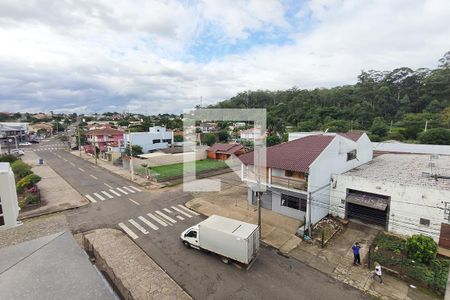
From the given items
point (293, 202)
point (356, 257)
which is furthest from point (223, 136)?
point (356, 257)

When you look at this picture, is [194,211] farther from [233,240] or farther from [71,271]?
[71,271]

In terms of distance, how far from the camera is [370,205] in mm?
15727

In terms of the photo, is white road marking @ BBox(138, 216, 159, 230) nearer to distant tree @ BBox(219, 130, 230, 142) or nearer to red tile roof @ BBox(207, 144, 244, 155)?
red tile roof @ BBox(207, 144, 244, 155)

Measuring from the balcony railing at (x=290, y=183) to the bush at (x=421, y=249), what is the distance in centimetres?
641

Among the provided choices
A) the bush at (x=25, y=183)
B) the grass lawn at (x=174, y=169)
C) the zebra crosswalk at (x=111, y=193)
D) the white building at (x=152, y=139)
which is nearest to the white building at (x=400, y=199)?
the grass lawn at (x=174, y=169)

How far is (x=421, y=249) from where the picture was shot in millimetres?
12289

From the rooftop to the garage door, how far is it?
1.40 metres

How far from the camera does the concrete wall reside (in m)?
13.9

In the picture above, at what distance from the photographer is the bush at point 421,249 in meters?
12.2

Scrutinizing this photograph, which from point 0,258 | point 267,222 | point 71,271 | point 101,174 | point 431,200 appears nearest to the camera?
point 71,271

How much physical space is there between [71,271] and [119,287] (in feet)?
16.7

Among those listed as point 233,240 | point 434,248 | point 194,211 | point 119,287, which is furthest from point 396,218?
point 119,287

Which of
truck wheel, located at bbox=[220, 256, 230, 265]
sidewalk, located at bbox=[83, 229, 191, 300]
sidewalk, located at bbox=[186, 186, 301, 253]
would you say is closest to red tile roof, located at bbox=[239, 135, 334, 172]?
sidewalk, located at bbox=[186, 186, 301, 253]

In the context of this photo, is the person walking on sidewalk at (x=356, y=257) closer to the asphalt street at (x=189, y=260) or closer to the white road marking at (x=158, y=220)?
the asphalt street at (x=189, y=260)
